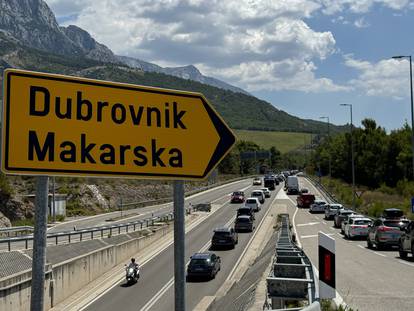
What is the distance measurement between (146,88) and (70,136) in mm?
691

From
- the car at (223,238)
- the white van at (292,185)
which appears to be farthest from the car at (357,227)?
the white van at (292,185)

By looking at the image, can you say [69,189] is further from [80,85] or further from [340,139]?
[80,85]

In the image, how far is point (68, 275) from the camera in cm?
2677

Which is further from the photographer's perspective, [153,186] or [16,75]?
[153,186]

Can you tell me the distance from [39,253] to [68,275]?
81.1ft

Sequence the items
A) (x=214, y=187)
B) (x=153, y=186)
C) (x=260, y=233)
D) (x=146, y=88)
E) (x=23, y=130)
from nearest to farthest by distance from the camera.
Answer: (x=23, y=130) → (x=146, y=88) → (x=260, y=233) → (x=153, y=186) → (x=214, y=187)

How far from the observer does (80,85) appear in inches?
149

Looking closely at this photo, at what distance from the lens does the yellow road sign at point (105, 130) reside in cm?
352

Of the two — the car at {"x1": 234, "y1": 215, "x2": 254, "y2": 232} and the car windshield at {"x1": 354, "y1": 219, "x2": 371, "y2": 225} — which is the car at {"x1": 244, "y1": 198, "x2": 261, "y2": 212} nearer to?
the car at {"x1": 234, "y1": 215, "x2": 254, "y2": 232}

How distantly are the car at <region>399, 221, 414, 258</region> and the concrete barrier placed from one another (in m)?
15.9

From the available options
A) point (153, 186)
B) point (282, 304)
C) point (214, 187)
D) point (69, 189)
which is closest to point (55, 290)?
point (282, 304)

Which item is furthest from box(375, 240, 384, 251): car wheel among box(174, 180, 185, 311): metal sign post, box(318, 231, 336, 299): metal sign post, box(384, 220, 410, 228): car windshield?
box(174, 180, 185, 311): metal sign post

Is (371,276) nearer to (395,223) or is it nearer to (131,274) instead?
(395,223)

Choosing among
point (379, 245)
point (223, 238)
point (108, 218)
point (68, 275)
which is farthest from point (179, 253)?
point (108, 218)
